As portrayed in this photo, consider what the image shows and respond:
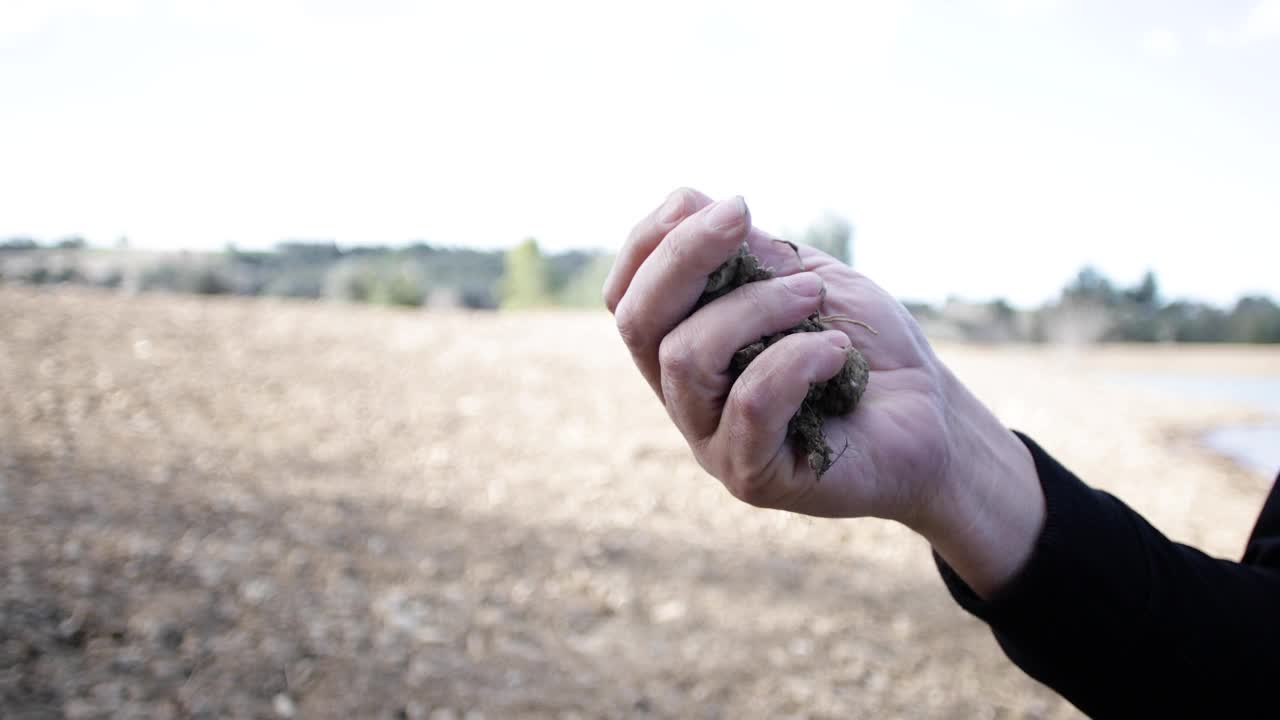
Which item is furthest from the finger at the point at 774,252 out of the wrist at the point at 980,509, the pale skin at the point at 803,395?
the wrist at the point at 980,509

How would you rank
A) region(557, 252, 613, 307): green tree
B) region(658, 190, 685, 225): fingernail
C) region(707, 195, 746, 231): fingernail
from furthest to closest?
region(557, 252, 613, 307): green tree → region(658, 190, 685, 225): fingernail → region(707, 195, 746, 231): fingernail

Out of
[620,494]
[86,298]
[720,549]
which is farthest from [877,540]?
[86,298]

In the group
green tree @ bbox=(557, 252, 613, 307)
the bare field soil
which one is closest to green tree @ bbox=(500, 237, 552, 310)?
green tree @ bbox=(557, 252, 613, 307)

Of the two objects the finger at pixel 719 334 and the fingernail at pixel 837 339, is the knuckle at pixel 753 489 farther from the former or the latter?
the fingernail at pixel 837 339

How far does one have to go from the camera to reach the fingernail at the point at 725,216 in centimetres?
112

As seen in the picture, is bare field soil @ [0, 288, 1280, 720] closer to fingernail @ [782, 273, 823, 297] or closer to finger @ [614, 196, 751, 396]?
finger @ [614, 196, 751, 396]

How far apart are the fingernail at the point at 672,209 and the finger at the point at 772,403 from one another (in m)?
0.27

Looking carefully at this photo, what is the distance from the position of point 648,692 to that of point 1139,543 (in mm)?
2074

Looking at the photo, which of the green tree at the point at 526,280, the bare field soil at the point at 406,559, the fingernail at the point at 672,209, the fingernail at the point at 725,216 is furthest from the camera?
the green tree at the point at 526,280

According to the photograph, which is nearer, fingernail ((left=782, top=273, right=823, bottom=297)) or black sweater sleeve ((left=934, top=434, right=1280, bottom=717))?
fingernail ((left=782, top=273, right=823, bottom=297))

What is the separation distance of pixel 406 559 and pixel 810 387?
10.2ft

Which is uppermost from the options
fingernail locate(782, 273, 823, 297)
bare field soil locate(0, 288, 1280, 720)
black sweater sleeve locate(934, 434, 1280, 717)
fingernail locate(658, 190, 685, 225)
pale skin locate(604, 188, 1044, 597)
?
fingernail locate(658, 190, 685, 225)

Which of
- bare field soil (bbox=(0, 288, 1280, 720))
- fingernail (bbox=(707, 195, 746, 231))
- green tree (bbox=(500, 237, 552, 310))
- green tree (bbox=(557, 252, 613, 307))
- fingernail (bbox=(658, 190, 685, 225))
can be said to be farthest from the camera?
green tree (bbox=(500, 237, 552, 310))

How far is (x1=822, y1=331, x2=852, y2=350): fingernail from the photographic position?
3.93ft
